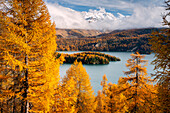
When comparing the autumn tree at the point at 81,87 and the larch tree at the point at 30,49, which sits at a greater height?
the larch tree at the point at 30,49

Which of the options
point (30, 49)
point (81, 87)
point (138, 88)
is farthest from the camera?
point (81, 87)

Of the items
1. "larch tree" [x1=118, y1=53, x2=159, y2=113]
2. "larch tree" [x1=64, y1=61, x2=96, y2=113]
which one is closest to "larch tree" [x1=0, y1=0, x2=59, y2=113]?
"larch tree" [x1=118, y1=53, x2=159, y2=113]

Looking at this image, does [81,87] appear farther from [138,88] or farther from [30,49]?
[30,49]

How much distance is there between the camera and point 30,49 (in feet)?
23.0

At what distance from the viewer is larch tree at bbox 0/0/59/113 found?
6.50 meters

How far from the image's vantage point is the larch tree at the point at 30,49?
6.50 metres

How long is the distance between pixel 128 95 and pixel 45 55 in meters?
9.35

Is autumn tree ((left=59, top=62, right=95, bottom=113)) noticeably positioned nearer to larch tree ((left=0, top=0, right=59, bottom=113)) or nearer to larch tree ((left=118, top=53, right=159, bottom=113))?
larch tree ((left=118, top=53, right=159, bottom=113))

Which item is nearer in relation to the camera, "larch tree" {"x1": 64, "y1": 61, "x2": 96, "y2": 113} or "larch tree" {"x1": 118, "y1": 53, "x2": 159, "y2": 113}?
"larch tree" {"x1": 118, "y1": 53, "x2": 159, "y2": 113}

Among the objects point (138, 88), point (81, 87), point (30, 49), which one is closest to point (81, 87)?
point (81, 87)

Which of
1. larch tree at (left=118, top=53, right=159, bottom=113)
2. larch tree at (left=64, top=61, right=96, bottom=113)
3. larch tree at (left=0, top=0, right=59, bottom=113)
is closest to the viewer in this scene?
larch tree at (left=0, top=0, right=59, bottom=113)

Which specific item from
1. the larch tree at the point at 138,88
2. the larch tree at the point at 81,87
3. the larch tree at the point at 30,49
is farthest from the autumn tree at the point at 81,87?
the larch tree at the point at 30,49

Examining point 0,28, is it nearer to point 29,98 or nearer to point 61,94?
point 29,98

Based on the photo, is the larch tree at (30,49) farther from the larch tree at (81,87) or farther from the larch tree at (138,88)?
the larch tree at (81,87)
